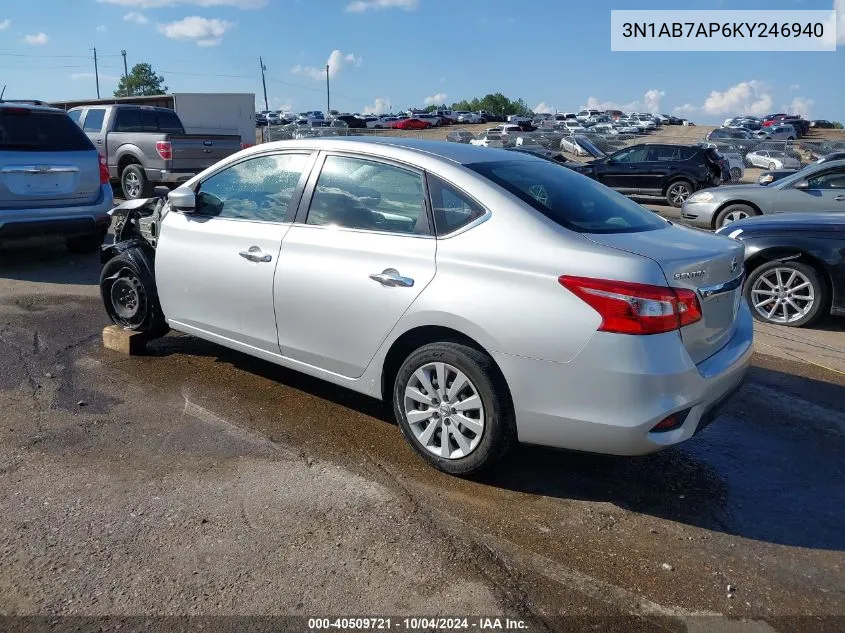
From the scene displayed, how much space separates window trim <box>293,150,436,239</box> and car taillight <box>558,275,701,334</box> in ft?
3.01

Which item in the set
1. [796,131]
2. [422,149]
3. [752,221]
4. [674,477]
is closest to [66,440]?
[422,149]

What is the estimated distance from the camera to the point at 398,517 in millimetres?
3338

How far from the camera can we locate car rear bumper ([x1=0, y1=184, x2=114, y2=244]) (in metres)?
7.68

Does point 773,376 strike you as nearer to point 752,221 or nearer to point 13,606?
point 752,221

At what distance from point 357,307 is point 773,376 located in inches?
134

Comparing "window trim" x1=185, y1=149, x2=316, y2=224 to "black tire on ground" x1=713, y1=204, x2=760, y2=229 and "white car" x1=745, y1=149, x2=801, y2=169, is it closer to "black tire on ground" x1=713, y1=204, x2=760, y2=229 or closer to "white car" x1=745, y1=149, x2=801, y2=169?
"black tire on ground" x1=713, y1=204, x2=760, y2=229

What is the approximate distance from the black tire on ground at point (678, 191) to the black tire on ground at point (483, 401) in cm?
1618

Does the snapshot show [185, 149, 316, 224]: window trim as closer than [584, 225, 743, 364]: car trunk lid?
No

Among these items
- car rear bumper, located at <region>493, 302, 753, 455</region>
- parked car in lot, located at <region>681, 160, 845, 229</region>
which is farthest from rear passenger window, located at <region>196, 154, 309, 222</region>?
parked car in lot, located at <region>681, 160, 845, 229</region>

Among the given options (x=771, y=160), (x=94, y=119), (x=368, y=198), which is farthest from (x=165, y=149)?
(x=771, y=160)

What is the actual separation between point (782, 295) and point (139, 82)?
9600 cm

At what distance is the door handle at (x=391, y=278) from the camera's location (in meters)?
3.69

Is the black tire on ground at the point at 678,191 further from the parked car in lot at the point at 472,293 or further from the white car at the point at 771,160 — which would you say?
the parked car in lot at the point at 472,293

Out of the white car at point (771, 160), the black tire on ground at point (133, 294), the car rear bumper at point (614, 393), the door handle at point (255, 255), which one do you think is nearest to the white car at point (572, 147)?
the white car at point (771, 160)
